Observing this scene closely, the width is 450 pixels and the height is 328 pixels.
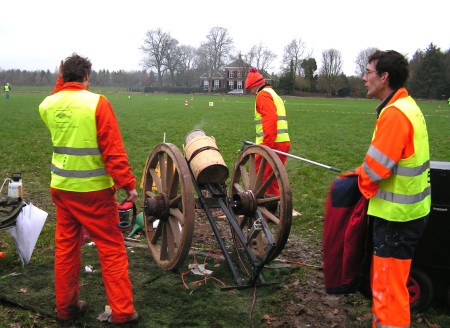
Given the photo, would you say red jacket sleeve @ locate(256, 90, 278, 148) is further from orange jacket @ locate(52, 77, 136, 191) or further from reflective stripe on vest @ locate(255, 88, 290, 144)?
orange jacket @ locate(52, 77, 136, 191)

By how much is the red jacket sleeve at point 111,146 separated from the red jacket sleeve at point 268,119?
2811mm

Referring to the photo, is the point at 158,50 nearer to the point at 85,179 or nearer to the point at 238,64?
the point at 238,64

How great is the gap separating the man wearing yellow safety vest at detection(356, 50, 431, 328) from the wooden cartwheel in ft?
3.97

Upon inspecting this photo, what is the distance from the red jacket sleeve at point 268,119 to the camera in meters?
5.91

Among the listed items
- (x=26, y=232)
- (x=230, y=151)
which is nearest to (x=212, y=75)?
(x=230, y=151)

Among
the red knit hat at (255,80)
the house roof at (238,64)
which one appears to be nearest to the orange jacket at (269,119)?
the red knit hat at (255,80)

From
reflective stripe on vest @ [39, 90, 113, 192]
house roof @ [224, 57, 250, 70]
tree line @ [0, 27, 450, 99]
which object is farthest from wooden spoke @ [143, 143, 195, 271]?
house roof @ [224, 57, 250, 70]

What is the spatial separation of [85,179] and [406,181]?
7.72 feet

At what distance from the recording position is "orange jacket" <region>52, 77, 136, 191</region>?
338 cm

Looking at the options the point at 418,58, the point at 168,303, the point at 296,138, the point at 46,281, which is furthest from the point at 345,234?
the point at 418,58

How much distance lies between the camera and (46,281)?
4.25 metres

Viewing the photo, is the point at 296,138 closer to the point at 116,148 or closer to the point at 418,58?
the point at 116,148

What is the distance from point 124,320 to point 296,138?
496 inches

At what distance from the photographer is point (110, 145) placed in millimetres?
3402
